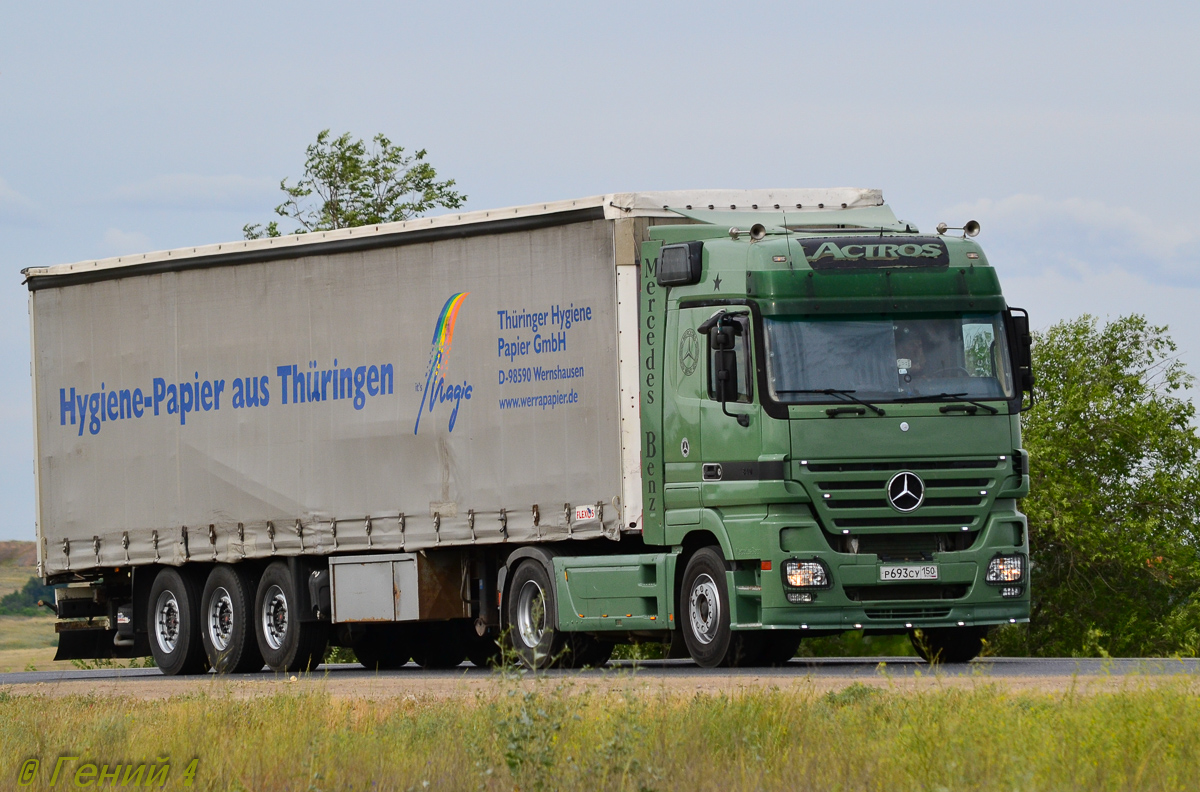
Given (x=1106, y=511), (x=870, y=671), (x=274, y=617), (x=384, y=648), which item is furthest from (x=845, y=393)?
(x=1106, y=511)

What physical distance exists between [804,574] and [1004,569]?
1924mm

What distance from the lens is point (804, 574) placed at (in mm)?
16344

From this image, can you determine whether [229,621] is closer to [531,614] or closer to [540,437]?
[531,614]

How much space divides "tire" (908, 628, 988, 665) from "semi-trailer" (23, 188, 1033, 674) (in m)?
0.03

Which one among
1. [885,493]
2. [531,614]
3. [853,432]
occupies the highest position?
[853,432]

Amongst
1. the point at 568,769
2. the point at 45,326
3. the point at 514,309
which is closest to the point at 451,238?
the point at 514,309

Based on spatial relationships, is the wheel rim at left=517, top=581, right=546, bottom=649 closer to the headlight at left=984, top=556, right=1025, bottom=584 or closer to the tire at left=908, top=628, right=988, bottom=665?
the tire at left=908, top=628, right=988, bottom=665

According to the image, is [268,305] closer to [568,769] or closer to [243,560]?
[243,560]

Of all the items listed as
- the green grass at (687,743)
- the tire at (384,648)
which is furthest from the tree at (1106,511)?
the green grass at (687,743)

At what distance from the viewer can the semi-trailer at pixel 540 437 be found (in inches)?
651

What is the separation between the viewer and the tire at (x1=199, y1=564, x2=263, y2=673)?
2138 centimetres

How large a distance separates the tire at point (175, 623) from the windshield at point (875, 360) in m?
8.71

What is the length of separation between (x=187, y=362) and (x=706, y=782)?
13916 mm

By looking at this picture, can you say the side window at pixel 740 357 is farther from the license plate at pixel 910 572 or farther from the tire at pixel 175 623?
the tire at pixel 175 623
